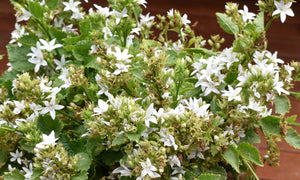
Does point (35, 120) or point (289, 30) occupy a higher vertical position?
point (289, 30)

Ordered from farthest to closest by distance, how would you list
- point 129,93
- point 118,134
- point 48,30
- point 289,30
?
point 289,30
point 48,30
point 129,93
point 118,134

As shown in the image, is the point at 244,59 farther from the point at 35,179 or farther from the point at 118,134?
the point at 35,179

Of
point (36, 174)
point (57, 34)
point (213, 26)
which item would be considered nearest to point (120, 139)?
point (36, 174)

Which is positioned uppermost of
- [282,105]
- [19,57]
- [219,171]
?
[19,57]

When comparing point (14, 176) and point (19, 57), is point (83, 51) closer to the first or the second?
point (19, 57)

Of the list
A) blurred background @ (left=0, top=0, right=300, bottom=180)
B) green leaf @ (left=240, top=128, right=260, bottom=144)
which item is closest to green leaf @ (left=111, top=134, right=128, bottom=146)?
green leaf @ (left=240, top=128, right=260, bottom=144)

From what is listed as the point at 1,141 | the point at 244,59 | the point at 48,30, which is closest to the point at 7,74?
the point at 48,30
